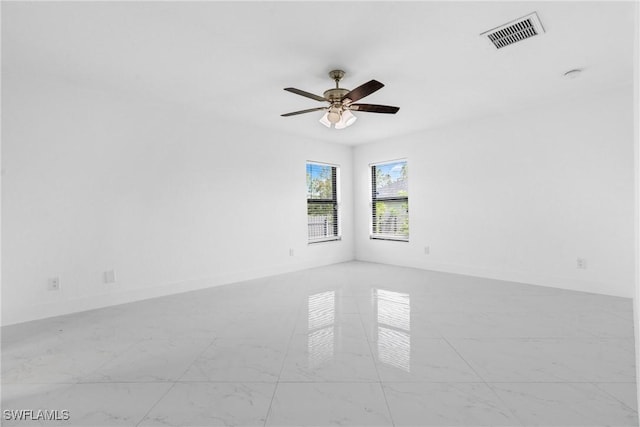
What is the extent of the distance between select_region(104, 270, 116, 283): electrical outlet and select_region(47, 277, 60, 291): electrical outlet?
1.25 ft

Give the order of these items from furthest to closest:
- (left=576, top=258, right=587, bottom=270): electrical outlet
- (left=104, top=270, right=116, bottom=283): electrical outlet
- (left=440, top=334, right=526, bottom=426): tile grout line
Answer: (left=576, top=258, right=587, bottom=270): electrical outlet → (left=104, top=270, right=116, bottom=283): electrical outlet → (left=440, top=334, right=526, bottom=426): tile grout line

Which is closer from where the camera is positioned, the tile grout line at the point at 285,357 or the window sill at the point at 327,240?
the tile grout line at the point at 285,357

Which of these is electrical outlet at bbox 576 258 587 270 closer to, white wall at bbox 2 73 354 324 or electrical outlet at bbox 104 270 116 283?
white wall at bbox 2 73 354 324

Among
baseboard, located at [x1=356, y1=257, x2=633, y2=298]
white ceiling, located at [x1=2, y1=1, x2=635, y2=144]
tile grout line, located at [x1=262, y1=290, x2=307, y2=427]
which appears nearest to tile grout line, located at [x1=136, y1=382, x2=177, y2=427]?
tile grout line, located at [x1=262, y1=290, x2=307, y2=427]

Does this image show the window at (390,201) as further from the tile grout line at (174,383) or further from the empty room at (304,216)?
the tile grout line at (174,383)

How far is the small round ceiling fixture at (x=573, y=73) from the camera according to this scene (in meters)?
2.79

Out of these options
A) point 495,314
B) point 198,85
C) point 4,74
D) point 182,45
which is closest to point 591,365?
point 495,314

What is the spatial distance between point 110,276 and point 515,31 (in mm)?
4298

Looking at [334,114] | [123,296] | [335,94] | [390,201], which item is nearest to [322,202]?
[390,201]

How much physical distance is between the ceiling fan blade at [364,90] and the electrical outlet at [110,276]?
3011 mm

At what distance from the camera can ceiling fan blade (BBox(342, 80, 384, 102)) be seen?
2.25 metres

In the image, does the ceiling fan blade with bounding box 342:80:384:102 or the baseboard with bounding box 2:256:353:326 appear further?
the baseboard with bounding box 2:256:353:326

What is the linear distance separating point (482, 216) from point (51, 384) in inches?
188

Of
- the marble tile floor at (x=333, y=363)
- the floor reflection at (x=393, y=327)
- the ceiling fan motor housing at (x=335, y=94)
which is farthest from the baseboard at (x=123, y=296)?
the ceiling fan motor housing at (x=335, y=94)
